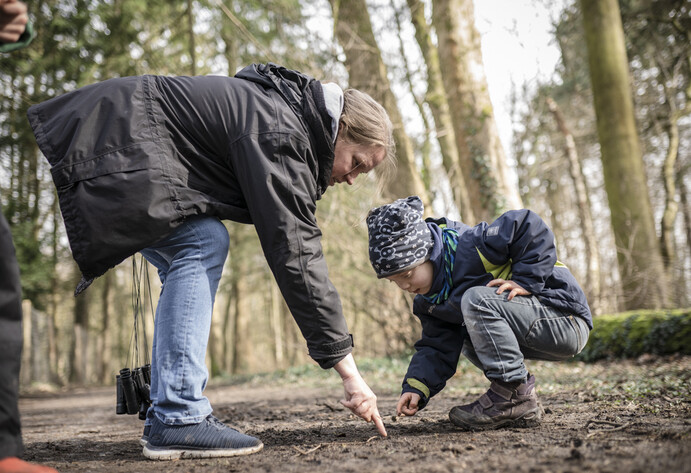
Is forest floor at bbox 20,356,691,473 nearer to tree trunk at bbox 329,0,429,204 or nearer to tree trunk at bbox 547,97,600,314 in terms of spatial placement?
tree trunk at bbox 329,0,429,204

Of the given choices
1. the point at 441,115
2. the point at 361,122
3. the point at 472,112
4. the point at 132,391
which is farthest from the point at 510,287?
the point at 441,115

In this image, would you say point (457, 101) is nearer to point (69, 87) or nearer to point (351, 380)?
point (351, 380)

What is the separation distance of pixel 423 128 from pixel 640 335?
4407mm

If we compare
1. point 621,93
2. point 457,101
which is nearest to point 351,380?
point 457,101

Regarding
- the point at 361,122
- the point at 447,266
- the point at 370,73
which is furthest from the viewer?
the point at 370,73

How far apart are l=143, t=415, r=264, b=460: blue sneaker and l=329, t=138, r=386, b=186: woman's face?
1.17 meters

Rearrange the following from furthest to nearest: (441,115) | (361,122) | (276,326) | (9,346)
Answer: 1. (276,326)
2. (441,115)
3. (361,122)
4. (9,346)

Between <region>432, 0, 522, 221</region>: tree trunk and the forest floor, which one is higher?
<region>432, 0, 522, 221</region>: tree trunk

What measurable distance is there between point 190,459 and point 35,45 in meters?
11.2

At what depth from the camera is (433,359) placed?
8.64 feet

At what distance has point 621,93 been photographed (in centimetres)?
841

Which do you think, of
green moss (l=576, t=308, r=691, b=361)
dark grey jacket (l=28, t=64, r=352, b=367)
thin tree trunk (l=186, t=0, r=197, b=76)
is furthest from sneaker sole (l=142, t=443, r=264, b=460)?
thin tree trunk (l=186, t=0, r=197, b=76)

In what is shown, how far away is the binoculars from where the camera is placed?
98.4 inches

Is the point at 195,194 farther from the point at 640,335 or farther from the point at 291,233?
the point at 640,335
